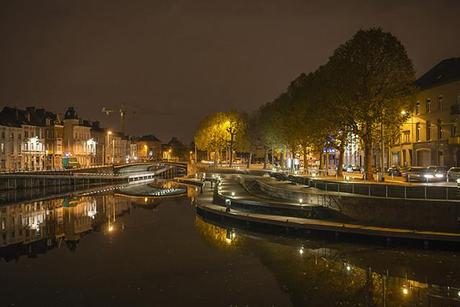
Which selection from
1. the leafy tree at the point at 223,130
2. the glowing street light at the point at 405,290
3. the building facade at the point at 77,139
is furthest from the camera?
the building facade at the point at 77,139

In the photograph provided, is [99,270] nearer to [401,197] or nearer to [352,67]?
[401,197]

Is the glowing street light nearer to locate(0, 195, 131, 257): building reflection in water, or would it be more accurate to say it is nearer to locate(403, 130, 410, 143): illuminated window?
locate(0, 195, 131, 257): building reflection in water

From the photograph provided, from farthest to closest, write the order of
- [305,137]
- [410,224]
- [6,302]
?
1. [305,137]
2. [410,224]
3. [6,302]

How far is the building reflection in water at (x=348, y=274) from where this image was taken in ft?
64.2

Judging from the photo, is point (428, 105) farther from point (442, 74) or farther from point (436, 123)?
point (442, 74)

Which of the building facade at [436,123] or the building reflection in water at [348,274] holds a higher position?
the building facade at [436,123]

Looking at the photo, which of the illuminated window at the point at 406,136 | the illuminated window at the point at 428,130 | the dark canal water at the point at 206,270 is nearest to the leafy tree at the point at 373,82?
the dark canal water at the point at 206,270

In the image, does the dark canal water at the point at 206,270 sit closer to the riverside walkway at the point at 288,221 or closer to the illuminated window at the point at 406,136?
the riverside walkway at the point at 288,221

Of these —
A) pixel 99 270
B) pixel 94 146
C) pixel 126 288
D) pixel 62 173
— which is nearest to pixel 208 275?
pixel 126 288

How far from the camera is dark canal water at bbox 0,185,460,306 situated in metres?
19.8

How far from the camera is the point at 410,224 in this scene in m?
30.6

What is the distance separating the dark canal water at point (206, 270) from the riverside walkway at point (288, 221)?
46.5 inches

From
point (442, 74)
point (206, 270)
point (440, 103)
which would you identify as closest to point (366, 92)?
point (440, 103)

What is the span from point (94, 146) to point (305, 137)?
96552 mm
